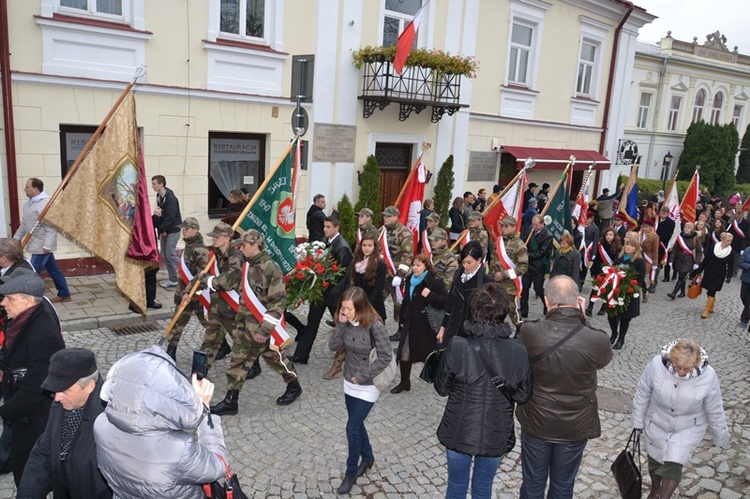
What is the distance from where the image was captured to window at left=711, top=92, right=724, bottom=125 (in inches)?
1375

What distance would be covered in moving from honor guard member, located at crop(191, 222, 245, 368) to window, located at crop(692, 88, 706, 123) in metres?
33.7

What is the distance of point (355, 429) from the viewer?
478cm

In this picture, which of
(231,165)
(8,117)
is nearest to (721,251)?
(231,165)

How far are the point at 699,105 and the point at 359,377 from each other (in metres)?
35.4

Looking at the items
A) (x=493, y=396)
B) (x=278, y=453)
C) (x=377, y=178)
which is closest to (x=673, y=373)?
(x=493, y=396)

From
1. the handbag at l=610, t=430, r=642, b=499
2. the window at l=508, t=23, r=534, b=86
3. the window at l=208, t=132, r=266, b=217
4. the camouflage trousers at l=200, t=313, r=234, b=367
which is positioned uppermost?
the window at l=508, t=23, r=534, b=86

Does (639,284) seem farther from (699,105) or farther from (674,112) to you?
(699,105)

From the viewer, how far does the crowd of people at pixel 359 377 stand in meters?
2.61

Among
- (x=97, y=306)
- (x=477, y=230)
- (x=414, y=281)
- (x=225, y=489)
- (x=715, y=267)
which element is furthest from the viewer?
(x=715, y=267)

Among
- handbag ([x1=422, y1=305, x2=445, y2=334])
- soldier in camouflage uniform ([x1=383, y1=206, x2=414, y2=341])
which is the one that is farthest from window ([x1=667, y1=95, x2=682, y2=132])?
handbag ([x1=422, y1=305, x2=445, y2=334])

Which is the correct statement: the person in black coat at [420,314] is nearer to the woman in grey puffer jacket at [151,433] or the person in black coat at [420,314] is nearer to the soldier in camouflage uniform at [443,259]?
the soldier in camouflage uniform at [443,259]

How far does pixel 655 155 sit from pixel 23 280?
33039 mm

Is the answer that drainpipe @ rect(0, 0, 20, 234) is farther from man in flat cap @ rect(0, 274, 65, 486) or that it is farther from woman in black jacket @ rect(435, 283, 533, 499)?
woman in black jacket @ rect(435, 283, 533, 499)

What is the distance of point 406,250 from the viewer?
859 centimetres
